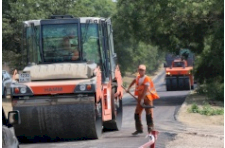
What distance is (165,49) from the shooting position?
1436 inches

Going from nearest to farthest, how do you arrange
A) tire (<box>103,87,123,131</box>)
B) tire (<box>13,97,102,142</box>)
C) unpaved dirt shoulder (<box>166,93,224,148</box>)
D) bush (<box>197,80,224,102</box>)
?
unpaved dirt shoulder (<box>166,93,224,148</box>)
tire (<box>13,97,102,142</box>)
tire (<box>103,87,123,131</box>)
bush (<box>197,80,224,102</box>)

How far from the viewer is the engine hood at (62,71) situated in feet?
48.9

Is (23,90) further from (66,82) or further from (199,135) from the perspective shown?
(199,135)

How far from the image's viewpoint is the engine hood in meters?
14.9

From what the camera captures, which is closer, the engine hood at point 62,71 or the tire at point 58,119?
the tire at point 58,119

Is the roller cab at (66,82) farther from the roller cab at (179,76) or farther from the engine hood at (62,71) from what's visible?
the roller cab at (179,76)

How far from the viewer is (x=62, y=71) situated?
590 inches

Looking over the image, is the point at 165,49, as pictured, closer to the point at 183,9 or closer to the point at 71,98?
the point at 183,9

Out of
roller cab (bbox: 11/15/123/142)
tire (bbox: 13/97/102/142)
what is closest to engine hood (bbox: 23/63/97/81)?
roller cab (bbox: 11/15/123/142)

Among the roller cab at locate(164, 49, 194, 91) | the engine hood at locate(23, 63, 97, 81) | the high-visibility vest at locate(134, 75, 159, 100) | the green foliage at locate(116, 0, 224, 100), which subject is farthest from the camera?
the roller cab at locate(164, 49, 194, 91)

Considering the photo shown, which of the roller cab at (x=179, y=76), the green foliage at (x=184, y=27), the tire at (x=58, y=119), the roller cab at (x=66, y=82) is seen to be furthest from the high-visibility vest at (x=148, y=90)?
the roller cab at (x=179, y=76)

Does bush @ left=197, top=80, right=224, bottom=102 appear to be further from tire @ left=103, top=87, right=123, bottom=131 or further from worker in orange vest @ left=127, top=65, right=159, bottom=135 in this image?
worker in orange vest @ left=127, top=65, right=159, bottom=135

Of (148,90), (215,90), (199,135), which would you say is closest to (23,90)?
(148,90)

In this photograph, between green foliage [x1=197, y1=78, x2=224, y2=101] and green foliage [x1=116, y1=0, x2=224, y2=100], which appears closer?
green foliage [x1=116, y1=0, x2=224, y2=100]
